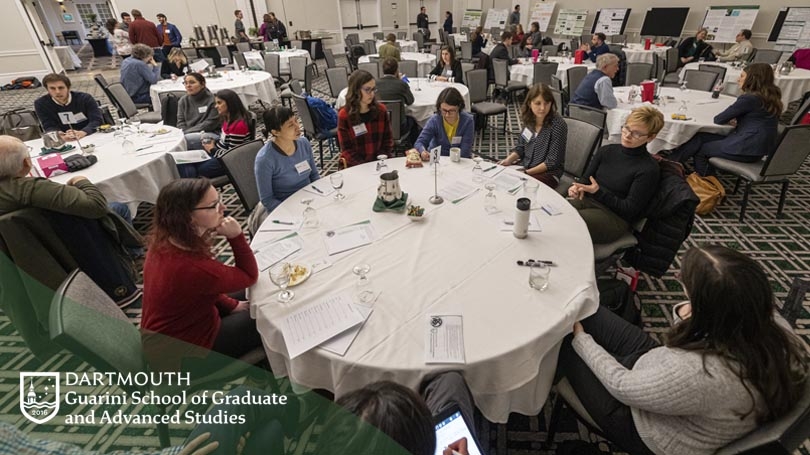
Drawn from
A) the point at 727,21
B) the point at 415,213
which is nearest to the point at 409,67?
the point at 415,213

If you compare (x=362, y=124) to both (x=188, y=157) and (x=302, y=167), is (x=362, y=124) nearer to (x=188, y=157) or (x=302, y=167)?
(x=302, y=167)

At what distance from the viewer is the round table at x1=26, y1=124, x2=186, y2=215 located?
2971 mm

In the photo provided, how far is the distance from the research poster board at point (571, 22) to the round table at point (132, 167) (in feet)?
42.2

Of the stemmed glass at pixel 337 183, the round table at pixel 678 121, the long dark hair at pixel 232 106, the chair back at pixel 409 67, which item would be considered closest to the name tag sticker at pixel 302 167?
the stemmed glass at pixel 337 183

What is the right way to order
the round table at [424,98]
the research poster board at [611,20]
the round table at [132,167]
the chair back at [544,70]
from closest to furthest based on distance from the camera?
1. the round table at [132,167]
2. the round table at [424,98]
3. the chair back at [544,70]
4. the research poster board at [611,20]

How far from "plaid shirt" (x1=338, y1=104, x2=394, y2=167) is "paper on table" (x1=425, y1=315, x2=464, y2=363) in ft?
7.67

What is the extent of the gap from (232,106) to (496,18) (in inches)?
538

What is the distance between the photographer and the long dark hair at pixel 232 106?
11.7ft

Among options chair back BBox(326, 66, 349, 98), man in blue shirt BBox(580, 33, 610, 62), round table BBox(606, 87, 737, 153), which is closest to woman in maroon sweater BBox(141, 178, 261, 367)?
round table BBox(606, 87, 737, 153)

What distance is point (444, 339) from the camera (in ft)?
4.53

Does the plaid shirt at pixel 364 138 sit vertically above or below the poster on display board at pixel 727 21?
below

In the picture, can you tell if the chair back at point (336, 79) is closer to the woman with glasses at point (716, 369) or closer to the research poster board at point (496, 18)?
the woman with glasses at point (716, 369)

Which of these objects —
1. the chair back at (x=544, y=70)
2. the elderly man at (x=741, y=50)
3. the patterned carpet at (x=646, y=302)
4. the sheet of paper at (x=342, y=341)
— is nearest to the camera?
the sheet of paper at (x=342, y=341)

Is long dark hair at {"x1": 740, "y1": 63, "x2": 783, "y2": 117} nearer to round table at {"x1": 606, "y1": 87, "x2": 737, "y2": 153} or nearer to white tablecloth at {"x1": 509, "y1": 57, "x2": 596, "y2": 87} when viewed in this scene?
round table at {"x1": 606, "y1": 87, "x2": 737, "y2": 153}
